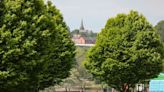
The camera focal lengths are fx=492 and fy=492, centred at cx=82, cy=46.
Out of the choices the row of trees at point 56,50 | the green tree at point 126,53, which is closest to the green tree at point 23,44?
the row of trees at point 56,50

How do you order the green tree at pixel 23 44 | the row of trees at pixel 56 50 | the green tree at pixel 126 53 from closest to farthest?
1. the green tree at pixel 23 44
2. the row of trees at pixel 56 50
3. the green tree at pixel 126 53

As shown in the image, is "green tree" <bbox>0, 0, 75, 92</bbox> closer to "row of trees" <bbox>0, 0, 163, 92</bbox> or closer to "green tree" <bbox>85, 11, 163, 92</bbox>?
"row of trees" <bbox>0, 0, 163, 92</bbox>

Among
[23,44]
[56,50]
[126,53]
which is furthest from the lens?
[126,53]

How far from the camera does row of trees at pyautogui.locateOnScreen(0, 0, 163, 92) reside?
25.0 meters

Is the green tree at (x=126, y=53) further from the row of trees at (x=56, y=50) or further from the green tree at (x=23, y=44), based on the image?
the green tree at (x=23, y=44)

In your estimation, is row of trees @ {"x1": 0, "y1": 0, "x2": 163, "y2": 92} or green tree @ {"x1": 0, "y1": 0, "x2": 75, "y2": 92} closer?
green tree @ {"x1": 0, "y1": 0, "x2": 75, "y2": 92}

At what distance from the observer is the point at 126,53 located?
45094 millimetres

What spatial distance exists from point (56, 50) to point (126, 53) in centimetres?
810

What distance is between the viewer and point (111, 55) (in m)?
45.7

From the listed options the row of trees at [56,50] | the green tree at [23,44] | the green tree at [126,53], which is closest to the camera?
the green tree at [23,44]

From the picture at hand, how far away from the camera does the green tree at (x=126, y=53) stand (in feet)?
148

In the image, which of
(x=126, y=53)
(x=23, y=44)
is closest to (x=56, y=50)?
(x=126, y=53)

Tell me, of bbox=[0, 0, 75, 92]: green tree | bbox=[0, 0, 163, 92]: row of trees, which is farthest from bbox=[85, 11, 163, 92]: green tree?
bbox=[0, 0, 75, 92]: green tree

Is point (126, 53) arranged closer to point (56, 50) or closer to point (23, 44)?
point (56, 50)
